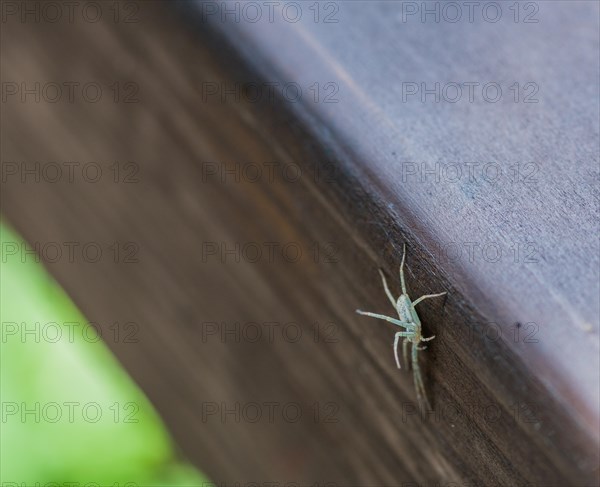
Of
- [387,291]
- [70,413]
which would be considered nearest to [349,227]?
[387,291]

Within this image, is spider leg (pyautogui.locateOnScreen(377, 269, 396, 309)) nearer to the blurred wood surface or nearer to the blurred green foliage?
the blurred wood surface

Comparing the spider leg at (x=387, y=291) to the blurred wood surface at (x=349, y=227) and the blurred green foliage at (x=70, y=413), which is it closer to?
the blurred wood surface at (x=349, y=227)

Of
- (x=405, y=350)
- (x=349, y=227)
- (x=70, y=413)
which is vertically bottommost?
(x=405, y=350)

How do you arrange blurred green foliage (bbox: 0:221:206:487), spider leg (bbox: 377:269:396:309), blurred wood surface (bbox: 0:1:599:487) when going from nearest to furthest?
blurred wood surface (bbox: 0:1:599:487)
spider leg (bbox: 377:269:396:309)
blurred green foliage (bbox: 0:221:206:487)

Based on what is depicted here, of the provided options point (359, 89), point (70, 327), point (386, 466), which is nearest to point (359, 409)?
point (386, 466)

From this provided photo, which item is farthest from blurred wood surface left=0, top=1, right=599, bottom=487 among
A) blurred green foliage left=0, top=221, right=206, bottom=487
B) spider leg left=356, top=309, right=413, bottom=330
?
blurred green foliage left=0, top=221, right=206, bottom=487

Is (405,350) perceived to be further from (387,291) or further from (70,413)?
(70,413)
